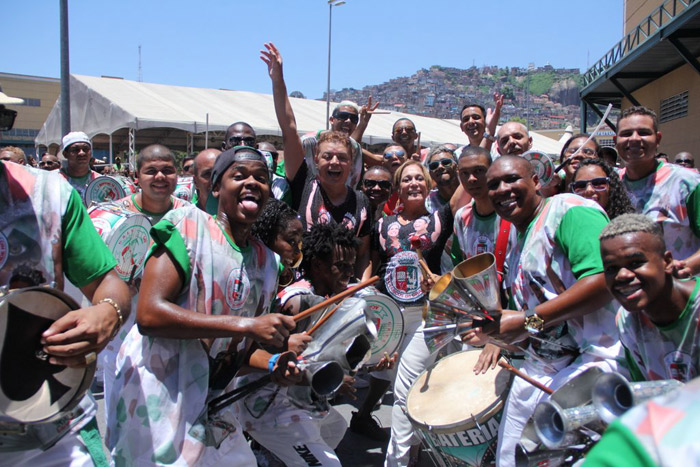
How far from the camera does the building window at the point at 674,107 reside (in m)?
21.6

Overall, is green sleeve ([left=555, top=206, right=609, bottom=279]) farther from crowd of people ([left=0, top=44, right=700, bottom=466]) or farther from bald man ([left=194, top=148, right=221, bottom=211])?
bald man ([left=194, top=148, right=221, bottom=211])

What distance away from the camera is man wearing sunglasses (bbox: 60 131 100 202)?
7317 mm

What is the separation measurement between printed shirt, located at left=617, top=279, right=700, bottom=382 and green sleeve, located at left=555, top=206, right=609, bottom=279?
268 millimetres

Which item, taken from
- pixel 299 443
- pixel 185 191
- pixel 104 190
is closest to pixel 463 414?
pixel 299 443

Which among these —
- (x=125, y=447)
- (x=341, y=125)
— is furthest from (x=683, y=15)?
(x=125, y=447)

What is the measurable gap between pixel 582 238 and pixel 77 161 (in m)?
6.27

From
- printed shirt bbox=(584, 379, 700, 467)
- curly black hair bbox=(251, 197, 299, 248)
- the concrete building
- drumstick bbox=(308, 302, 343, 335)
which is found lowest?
drumstick bbox=(308, 302, 343, 335)

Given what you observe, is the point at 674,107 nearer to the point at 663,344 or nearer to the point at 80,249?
the point at 663,344

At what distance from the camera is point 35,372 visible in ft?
6.62

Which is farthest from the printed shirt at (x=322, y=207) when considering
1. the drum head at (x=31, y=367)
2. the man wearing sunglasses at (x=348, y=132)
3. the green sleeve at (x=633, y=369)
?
the drum head at (x=31, y=367)

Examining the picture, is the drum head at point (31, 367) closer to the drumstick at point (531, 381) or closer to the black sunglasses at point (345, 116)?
the drumstick at point (531, 381)

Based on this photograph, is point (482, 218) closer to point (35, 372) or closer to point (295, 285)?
point (295, 285)

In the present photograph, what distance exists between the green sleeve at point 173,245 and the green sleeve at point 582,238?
1.78m

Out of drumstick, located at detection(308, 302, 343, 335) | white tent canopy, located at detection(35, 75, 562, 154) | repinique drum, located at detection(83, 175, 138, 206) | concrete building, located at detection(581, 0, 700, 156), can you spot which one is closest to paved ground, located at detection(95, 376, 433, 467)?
drumstick, located at detection(308, 302, 343, 335)
